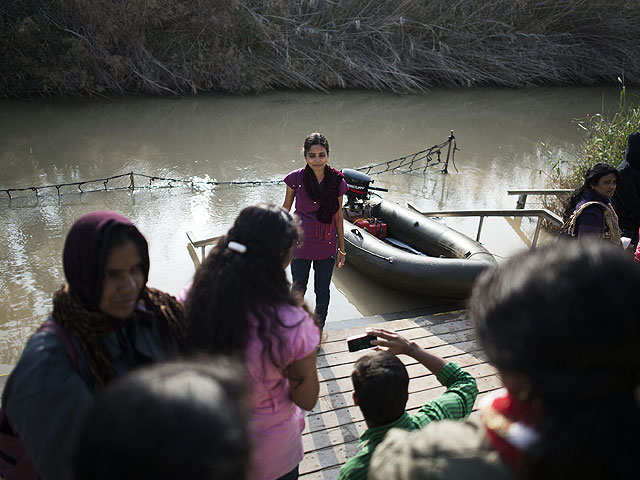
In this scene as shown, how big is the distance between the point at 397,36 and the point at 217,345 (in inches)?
695

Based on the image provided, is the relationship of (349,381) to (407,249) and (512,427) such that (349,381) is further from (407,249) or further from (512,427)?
(407,249)

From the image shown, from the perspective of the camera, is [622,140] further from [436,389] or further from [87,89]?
[87,89]

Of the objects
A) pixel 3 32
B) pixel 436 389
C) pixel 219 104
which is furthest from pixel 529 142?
pixel 3 32

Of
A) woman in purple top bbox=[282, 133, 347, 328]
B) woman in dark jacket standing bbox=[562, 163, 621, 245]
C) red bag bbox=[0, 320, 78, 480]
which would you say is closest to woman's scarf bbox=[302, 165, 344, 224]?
woman in purple top bbox=[282, 133, 347, 328]

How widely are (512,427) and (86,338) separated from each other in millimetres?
981

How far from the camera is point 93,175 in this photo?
8977 millimetres

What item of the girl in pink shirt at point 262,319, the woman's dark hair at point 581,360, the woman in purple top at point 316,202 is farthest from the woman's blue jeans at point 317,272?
the woman's dark hair at point 581,360

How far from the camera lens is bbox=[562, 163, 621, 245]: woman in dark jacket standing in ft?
10.6

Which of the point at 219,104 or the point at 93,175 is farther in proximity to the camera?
the point at 219,104

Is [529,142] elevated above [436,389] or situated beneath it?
elevated above

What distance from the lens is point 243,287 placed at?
135 centimetres

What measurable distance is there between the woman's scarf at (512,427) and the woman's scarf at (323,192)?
97.4 inches

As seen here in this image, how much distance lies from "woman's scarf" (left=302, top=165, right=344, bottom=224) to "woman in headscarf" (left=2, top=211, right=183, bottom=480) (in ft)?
6.23

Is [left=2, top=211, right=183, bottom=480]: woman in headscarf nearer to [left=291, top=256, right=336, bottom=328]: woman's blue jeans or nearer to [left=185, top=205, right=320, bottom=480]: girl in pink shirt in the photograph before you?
[left=185, top=205, right=320, bottom=480]: girl in pink shirt
